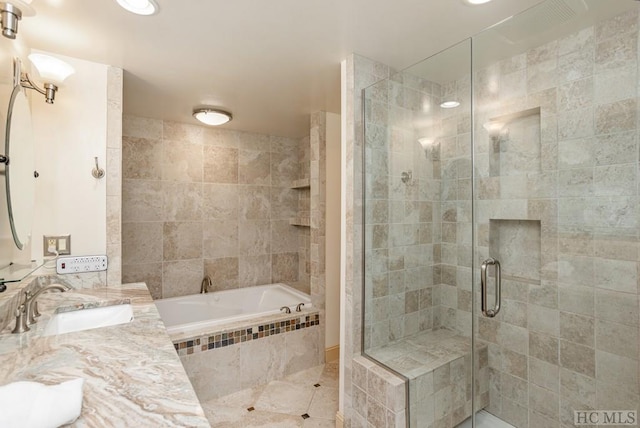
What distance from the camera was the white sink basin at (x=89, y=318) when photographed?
1455 millimetres

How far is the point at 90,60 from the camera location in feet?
6.32

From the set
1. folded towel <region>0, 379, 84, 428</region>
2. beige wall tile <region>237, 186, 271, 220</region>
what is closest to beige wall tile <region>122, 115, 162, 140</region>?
beige wall tile <region>237, 186, 271, 220</region>

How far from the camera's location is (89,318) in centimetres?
154

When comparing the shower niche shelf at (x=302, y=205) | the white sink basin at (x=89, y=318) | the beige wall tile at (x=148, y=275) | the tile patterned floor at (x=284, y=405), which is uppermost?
the shower niche shelf at (x=302, y=205)

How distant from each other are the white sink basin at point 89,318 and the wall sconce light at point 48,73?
1.15m

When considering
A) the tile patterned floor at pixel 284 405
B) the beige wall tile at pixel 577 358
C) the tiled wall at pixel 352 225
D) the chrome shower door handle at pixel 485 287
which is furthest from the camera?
the tile patterned floor at pixel 284 405

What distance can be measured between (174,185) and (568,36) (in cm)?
342

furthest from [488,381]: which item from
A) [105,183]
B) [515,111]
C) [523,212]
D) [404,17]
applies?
[105,183]

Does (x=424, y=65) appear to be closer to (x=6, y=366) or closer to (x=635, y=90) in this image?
(x=635, y=90)

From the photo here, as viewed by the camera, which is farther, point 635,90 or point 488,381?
point 488,381

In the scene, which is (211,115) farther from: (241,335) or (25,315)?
(25,315)

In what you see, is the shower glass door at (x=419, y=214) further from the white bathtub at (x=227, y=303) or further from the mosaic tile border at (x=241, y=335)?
the white bathtub at (x=227, y=303)

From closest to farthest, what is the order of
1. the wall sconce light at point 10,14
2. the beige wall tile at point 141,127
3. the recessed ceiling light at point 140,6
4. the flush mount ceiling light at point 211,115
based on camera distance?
1. the wall sconce light at point 10,14
2. the recessed ceiling light at point 140,6
3. the flush mount ceiling light at point 211,115
4. the beige wall tile at point 141,127

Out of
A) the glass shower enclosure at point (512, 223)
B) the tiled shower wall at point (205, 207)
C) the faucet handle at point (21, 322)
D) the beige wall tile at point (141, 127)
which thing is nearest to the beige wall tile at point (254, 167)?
the tiled shower wall at point (205, 207)
